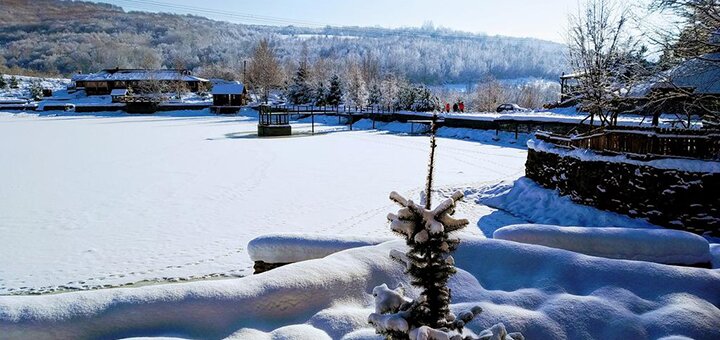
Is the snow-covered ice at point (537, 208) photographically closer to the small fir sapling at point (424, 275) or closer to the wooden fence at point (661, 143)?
the wooden fence at point (661, 143)

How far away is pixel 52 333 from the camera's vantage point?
391 cm

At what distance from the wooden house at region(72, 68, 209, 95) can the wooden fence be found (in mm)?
70966

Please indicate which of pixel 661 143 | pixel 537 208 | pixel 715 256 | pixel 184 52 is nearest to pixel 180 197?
pixel 537 208

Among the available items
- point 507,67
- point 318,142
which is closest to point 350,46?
point 507,67

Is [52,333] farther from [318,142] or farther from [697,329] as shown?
[318,142]

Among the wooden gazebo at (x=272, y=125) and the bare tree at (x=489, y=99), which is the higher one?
the bare tree at (x=489, y=99)

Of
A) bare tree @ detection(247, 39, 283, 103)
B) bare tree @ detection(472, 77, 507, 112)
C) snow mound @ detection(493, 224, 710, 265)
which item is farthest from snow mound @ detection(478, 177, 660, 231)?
bare tree @ detection(247, 39, 283, 103)

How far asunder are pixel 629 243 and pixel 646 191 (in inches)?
284

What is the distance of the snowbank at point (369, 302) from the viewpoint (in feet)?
13.5

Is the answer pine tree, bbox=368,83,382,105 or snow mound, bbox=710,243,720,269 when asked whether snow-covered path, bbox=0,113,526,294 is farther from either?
pine tree, bbox=368,83,382,105

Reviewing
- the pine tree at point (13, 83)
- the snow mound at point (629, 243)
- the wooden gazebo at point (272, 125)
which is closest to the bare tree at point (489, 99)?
the wooden gazebo at point (272, 125)

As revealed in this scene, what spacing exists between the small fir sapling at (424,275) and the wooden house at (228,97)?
62.4 meters

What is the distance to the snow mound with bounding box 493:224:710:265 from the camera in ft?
20.8

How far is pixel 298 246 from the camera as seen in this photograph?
6418 millimetres
